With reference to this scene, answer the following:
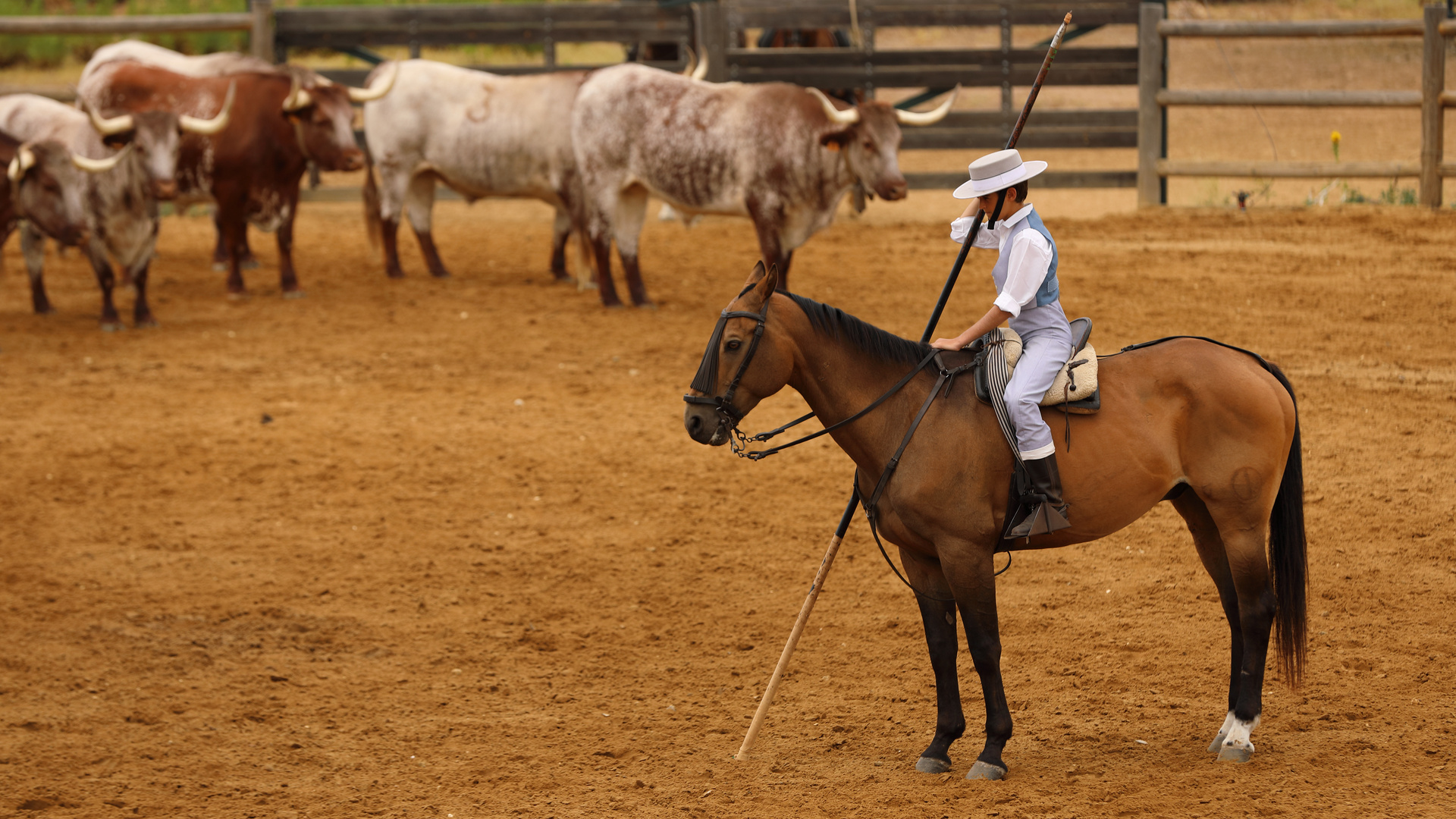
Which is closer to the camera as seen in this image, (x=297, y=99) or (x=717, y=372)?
(x=717, y=372)

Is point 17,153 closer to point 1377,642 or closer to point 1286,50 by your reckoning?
point 1377,642

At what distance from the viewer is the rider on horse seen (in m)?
4.64

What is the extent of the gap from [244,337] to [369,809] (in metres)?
8.06

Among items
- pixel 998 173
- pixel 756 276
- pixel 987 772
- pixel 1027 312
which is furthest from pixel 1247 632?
pixel 756 276

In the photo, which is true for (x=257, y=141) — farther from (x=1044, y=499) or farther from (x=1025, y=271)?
(x=1044, y=499)

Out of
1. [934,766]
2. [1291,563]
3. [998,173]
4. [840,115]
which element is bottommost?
[934,766]

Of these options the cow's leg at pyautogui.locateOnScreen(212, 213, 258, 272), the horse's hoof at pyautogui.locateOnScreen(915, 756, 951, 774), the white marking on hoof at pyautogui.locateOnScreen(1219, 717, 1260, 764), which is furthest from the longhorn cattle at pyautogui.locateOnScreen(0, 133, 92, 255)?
the white marking on hoof at pyautogui.locateOnScreen(1219, 717, 1260, 764)

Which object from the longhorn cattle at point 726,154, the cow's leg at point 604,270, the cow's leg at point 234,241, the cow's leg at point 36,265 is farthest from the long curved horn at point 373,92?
the cow's leg at point 36,265

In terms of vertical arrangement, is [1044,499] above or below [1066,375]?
below

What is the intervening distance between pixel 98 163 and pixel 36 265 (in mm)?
1830

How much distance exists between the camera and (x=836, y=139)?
1155cm

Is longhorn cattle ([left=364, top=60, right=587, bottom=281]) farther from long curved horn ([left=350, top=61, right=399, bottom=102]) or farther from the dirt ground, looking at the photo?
the dirt ground

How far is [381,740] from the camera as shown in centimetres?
543

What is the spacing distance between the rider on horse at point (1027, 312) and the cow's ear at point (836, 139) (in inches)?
269
